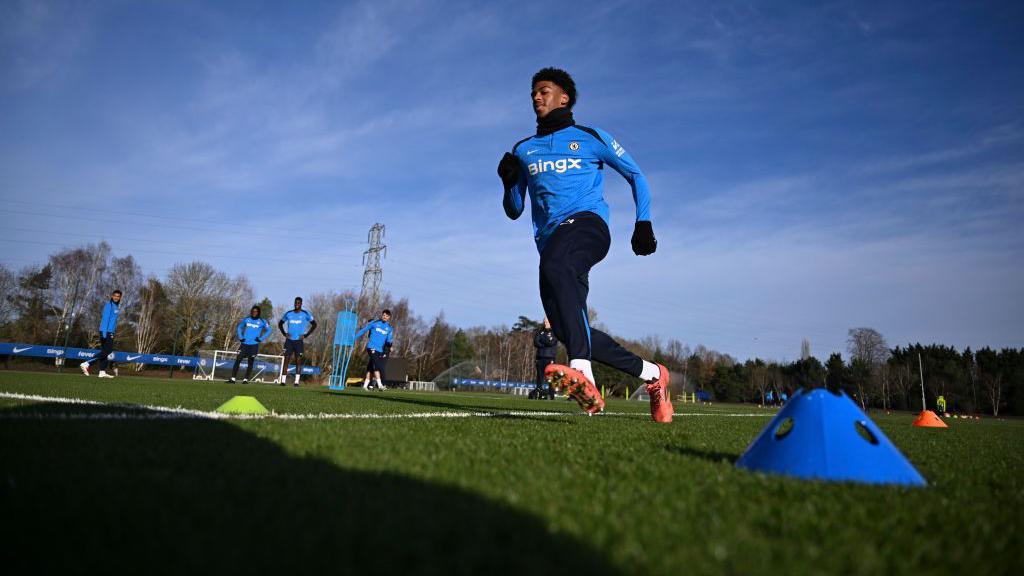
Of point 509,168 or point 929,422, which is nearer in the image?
point 509,168

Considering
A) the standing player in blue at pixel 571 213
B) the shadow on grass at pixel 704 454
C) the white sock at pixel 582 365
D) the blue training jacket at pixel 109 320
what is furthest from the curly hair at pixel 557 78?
the blue training jacket at pixel 109 320

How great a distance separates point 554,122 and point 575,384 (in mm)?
2240

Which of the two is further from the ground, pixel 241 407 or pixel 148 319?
pixel 148 319

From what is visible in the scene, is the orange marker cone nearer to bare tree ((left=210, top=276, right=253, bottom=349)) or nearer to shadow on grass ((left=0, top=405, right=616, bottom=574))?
shadow on grass ((left=0, top=405, right=616, bottom=574))

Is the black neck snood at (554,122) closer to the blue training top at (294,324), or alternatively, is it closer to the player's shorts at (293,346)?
the blue training top at (294,324)

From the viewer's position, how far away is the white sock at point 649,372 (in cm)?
504

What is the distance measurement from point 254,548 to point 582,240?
3570 millimetres

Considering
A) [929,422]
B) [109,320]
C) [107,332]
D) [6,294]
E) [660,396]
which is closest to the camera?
[660,396]

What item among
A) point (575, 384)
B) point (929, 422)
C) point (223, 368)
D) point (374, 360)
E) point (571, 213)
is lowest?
point (223, 368)

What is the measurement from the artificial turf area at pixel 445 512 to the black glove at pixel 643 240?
90.9 inches

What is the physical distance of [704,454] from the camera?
2975 mm

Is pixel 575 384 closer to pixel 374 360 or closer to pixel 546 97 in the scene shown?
pixel 546 97

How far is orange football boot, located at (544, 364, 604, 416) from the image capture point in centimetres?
400

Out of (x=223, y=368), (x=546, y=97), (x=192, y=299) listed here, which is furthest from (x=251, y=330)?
(x=192, y=299)
